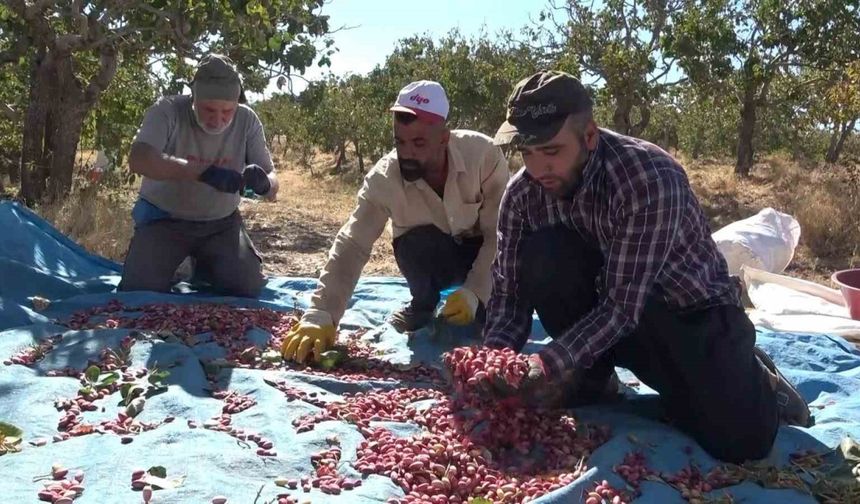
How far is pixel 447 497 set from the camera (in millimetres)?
2199

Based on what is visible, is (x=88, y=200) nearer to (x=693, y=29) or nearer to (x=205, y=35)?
(x=205, y=35)

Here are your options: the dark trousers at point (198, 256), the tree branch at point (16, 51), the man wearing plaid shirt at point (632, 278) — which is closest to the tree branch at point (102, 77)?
the tree branch at point (16, 51)

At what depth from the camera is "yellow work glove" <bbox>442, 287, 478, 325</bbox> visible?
367cm

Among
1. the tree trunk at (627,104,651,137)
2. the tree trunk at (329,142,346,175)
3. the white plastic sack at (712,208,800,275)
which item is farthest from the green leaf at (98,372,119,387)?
the tree trunk at (329,142,346,175)

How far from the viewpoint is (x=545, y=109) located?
241 cm

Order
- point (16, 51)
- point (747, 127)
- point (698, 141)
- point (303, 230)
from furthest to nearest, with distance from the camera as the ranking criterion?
point (698, 141) → point (747, 127) → point (303, 230) → point (16, 51)

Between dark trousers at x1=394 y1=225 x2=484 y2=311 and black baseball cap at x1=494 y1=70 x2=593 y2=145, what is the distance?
149cm

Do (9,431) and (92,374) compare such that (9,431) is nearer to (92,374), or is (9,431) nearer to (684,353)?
(92,374)

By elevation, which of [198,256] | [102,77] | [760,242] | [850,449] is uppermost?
[102,77]

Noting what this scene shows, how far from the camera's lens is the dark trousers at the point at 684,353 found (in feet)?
7.99

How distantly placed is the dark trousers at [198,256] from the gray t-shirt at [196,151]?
0.26 feet

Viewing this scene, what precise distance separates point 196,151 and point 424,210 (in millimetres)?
1444

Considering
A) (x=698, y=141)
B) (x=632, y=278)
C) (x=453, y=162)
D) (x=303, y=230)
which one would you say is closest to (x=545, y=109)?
(x=632, y=278)

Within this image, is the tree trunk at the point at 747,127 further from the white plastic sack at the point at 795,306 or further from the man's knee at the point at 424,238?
the man's knee at the point at 424,238
